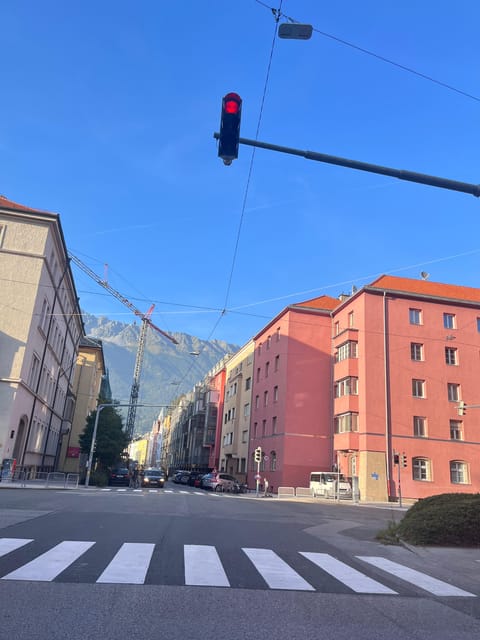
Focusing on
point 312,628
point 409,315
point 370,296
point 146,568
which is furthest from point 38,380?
point 312,628

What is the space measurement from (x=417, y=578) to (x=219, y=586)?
3390 mm

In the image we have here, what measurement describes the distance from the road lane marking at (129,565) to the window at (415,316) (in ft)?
115

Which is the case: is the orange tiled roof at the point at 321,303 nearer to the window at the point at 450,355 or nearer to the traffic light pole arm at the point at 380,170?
the window at the point at 450,355

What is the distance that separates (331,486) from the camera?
3534 centimetres

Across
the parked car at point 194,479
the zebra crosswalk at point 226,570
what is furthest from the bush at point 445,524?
the parked car at point 194,479

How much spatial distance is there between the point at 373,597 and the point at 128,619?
3140 mm

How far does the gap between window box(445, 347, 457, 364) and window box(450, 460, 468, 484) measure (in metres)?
7.56

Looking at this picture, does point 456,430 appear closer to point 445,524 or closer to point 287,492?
point 287,492

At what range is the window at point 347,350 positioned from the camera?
132 ft

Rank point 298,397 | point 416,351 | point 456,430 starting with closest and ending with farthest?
point 456,430, point 416,351, point 298,397

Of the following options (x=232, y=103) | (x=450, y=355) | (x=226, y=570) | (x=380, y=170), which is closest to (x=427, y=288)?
(x=450, y=355)

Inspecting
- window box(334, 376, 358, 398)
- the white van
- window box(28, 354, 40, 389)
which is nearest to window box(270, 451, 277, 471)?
the white van

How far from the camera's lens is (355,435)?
37.9 m

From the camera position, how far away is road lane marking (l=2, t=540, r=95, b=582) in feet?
20.1
